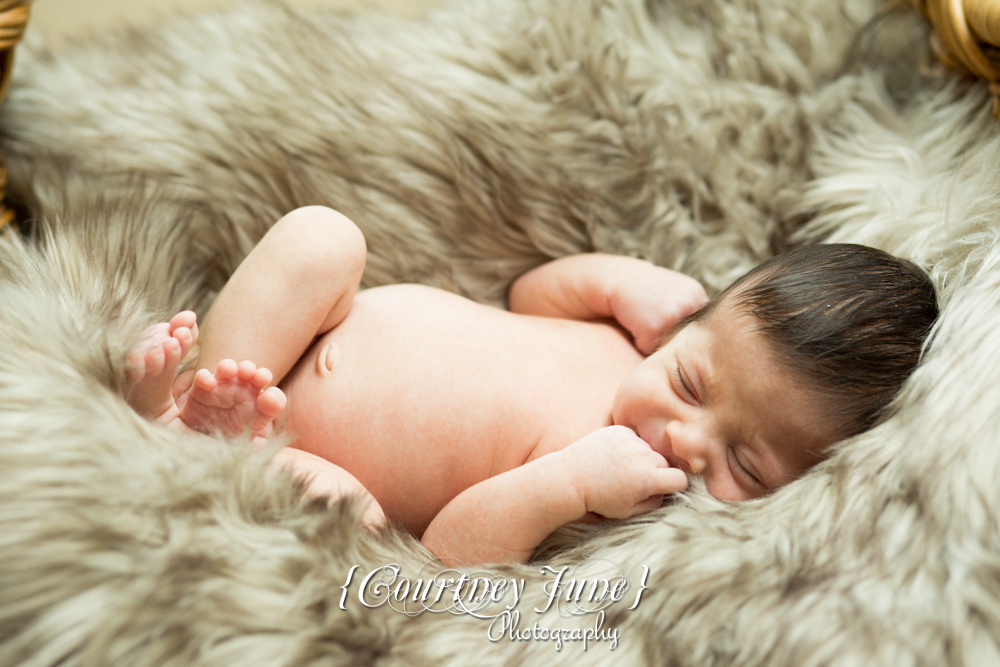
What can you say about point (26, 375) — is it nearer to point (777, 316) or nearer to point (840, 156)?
point (777, 316)

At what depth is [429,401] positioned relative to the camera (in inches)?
38.6

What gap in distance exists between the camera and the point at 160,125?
112 cm

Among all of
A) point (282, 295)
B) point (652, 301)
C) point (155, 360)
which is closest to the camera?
point (155, 360)

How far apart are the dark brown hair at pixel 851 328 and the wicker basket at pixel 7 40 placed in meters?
1.00

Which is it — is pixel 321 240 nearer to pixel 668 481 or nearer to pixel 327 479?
pixel 327 479

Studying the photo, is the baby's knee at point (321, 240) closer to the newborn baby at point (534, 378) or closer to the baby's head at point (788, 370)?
the newborn baby at point (534, 378)

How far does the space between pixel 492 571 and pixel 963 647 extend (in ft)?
1.44

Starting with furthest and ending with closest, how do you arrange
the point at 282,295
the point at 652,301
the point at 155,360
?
1. the point at 652,301
2. the point at 282,295
3. the point at 155,360

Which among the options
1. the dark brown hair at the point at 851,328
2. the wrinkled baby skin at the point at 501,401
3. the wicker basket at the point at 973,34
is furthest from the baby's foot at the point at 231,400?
the wicker basket at the point at 973,34

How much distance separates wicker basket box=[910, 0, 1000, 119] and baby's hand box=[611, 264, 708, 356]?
0.49m

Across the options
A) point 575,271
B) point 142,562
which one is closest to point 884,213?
point 575,271

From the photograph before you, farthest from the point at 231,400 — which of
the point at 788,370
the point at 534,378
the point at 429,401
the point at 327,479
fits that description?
the point at 788,370

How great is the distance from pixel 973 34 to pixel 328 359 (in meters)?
1.03

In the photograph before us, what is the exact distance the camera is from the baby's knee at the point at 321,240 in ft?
3.20
